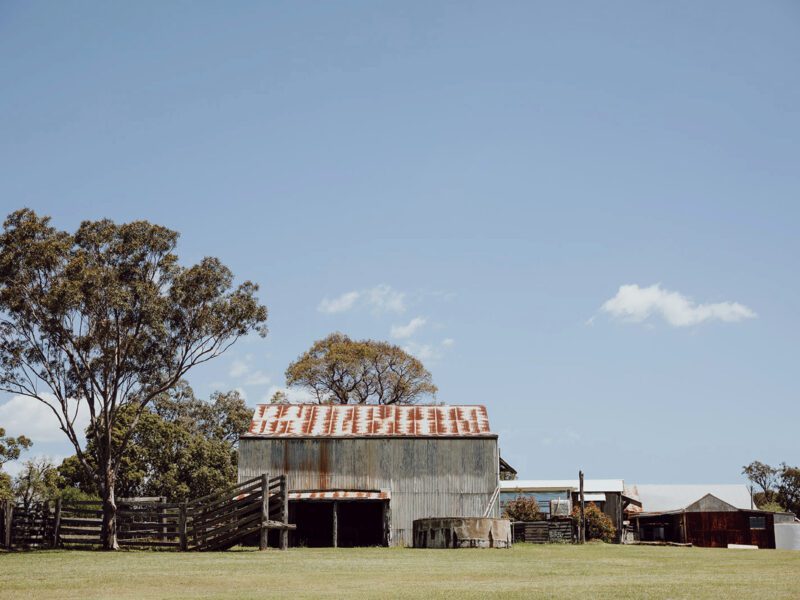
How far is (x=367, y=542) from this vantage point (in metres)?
45.2

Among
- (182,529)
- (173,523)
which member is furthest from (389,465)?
(182,529)

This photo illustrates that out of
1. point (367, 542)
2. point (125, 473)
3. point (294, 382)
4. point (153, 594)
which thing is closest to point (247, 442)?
point (367, 542)

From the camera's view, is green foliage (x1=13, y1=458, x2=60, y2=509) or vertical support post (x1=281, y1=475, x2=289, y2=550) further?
green foliage (x1=13, y1=458, x2=60, y2=509)

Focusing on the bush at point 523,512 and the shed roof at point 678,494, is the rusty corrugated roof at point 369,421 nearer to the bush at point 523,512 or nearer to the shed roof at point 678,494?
the bush at point 523,512

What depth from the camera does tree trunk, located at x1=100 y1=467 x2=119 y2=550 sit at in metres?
35.5

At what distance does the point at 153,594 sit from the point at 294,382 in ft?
216

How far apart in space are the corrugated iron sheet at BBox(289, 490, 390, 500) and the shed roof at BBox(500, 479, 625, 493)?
34191 millimetres

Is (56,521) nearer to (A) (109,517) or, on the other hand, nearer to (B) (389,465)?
(A) (109,517)

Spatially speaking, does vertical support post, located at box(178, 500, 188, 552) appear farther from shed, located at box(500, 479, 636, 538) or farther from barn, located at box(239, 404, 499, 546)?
shed, located at box(500, 479, 636, 538)

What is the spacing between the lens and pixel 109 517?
3641 centimetres

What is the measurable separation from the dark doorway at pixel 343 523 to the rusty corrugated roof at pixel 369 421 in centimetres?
375

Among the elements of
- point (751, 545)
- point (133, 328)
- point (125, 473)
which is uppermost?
point (133, 328)

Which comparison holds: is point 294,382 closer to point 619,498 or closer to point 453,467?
point 619,498

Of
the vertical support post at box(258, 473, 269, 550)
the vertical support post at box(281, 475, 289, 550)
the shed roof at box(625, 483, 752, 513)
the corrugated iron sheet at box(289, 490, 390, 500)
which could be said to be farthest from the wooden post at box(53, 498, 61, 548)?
the shed roof at box(625, 483, 752, 513)
